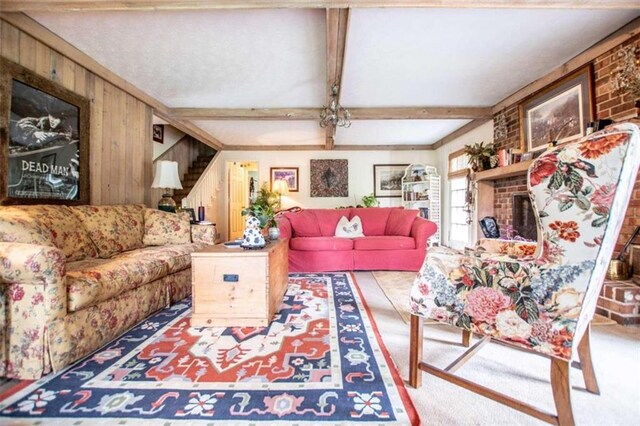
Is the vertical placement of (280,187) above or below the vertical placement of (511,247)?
above

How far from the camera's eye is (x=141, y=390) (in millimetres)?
1306

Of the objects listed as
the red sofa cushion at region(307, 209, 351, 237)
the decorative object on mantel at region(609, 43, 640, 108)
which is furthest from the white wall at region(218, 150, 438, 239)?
the decorative object on mantel at region(609, 43, 640, 108)

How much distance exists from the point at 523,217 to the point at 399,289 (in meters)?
2.04

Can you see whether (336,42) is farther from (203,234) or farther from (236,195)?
(236,195)

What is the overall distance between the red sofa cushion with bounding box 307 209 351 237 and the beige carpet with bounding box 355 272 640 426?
2250mm

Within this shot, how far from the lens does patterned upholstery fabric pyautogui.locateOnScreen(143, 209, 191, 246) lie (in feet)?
9.77

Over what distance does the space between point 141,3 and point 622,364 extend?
3633 mm

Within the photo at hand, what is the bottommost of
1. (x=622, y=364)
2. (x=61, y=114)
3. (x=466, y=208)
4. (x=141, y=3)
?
(x=622, y=364)

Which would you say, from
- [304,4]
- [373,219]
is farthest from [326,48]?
[373,219]

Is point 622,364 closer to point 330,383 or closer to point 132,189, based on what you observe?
point 330,383

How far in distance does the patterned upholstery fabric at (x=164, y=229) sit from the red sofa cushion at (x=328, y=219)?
179 cm

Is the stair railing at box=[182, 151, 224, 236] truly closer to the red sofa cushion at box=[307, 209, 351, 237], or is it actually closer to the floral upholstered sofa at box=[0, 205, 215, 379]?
the red sofa cushion at box=[307, 209, 351, 237]

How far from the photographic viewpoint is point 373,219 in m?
4.32

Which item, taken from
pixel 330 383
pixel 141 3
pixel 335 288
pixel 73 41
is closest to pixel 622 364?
pixel 330 383
